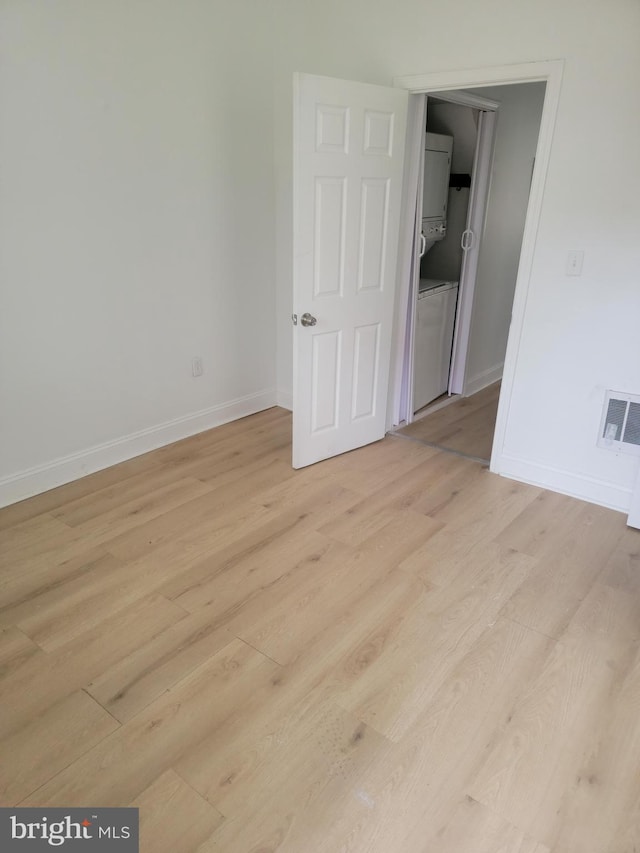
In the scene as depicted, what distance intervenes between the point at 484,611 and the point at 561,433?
126 centimetres

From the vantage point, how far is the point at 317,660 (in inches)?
77.7

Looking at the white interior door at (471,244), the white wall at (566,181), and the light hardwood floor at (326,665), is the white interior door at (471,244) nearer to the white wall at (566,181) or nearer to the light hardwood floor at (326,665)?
the white wall at (566,181)

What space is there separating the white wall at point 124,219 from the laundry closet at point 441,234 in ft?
3.79

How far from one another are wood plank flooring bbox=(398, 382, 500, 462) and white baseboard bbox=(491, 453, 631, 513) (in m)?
0.25

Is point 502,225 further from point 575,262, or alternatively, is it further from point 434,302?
point 575,262

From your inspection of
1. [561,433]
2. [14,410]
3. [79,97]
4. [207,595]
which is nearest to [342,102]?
[79,97]

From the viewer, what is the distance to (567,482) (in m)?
3.11

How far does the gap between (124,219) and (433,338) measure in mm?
2309

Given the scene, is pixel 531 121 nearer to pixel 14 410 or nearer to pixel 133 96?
pixel 133 96

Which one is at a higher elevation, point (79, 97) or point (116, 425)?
point (79, 97)

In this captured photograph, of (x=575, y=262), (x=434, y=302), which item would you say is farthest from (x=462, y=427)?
(x=575, y=262)

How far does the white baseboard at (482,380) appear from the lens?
4703 mm

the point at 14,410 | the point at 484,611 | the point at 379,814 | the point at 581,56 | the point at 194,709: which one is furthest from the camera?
Result: the point at 14,410

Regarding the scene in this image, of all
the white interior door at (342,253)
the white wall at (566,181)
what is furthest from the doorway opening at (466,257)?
the white wall at (566,181)
